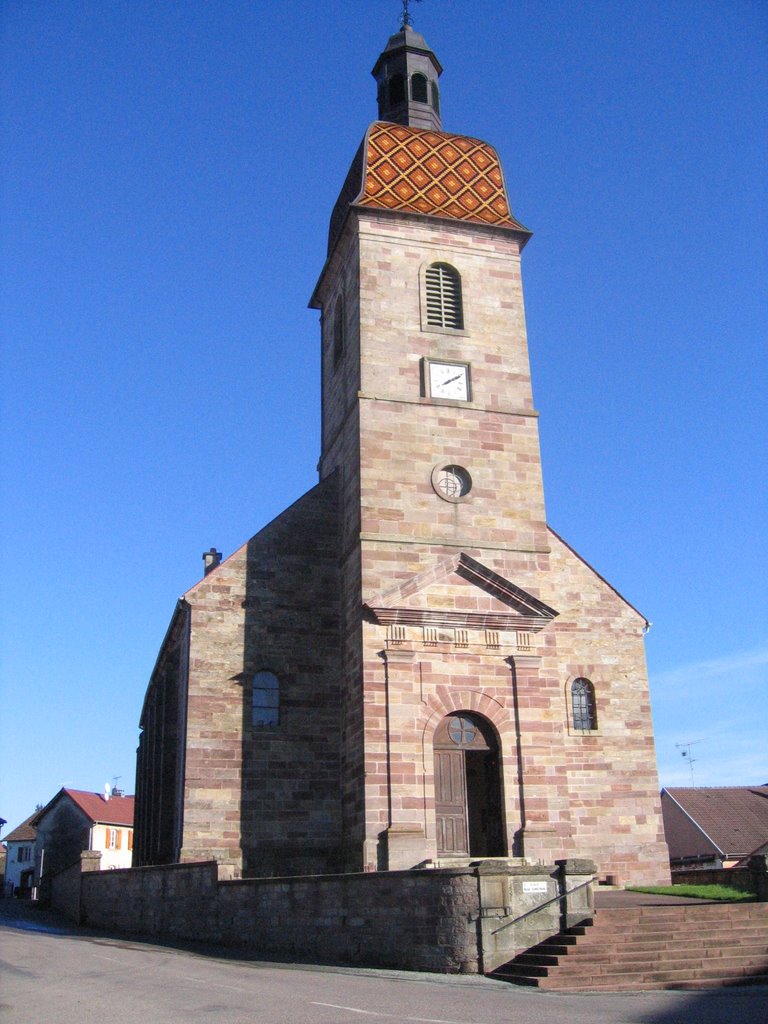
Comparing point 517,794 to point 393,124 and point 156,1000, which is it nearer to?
point 156,1000

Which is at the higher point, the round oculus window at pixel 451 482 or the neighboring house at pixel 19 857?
the round oculus window at pixel 451 482

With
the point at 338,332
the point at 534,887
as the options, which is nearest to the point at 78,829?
the point at 338,332

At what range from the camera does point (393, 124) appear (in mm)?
26172

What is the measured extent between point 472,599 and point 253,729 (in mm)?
5606

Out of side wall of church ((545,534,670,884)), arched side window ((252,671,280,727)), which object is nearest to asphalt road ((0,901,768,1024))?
arched side window ((252,671,280,727))

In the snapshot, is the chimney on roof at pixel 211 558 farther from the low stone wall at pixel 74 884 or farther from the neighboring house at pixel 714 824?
A: the neighboring house at pixel 714 824

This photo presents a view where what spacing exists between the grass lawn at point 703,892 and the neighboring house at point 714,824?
73.3ft

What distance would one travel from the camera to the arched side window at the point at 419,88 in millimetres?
28344

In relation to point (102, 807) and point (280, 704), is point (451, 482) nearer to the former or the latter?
point (280, 704)

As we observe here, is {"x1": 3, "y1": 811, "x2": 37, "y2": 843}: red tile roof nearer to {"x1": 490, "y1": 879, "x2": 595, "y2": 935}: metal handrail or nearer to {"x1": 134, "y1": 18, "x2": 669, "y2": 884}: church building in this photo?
{"x1": 134, "y1": 18, "x2": 669, "y2": 884}: church building

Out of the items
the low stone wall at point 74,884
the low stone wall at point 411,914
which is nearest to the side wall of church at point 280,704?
the low stone wall at point 411,914

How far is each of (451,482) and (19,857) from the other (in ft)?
174

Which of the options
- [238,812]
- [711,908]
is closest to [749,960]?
[711,908]

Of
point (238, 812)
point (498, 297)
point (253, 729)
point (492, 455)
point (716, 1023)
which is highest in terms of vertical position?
point (498, 297)
